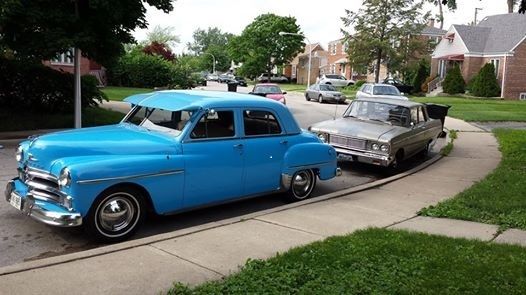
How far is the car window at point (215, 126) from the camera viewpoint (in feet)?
22.3

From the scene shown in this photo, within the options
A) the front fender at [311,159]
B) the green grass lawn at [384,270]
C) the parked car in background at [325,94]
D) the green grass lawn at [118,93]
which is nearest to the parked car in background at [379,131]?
the front fender at [311,159]

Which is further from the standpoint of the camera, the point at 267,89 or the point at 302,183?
the point at 267,89

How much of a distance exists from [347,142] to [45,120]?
32.2 ft

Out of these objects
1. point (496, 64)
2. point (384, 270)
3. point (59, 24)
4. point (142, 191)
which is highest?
point (496, 64)

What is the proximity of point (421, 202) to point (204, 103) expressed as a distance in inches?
151

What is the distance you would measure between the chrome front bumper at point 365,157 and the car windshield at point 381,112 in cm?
138

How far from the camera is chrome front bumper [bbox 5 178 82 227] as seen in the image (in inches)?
217

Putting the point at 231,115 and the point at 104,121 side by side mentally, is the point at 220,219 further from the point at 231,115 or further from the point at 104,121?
the point at 104,121

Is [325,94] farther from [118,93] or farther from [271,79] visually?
[271,79]

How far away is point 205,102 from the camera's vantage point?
6.96 metres

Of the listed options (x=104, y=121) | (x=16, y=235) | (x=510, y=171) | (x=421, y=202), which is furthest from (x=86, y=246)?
(x=104, y=121)

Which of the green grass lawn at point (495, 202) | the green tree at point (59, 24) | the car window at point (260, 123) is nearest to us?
the green grass lawn at point (495, 202)

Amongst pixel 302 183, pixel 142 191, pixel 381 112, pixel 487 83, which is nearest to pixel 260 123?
pixel 302 183

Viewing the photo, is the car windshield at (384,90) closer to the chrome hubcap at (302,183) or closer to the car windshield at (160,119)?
the chrome hubcap at (302,183)
